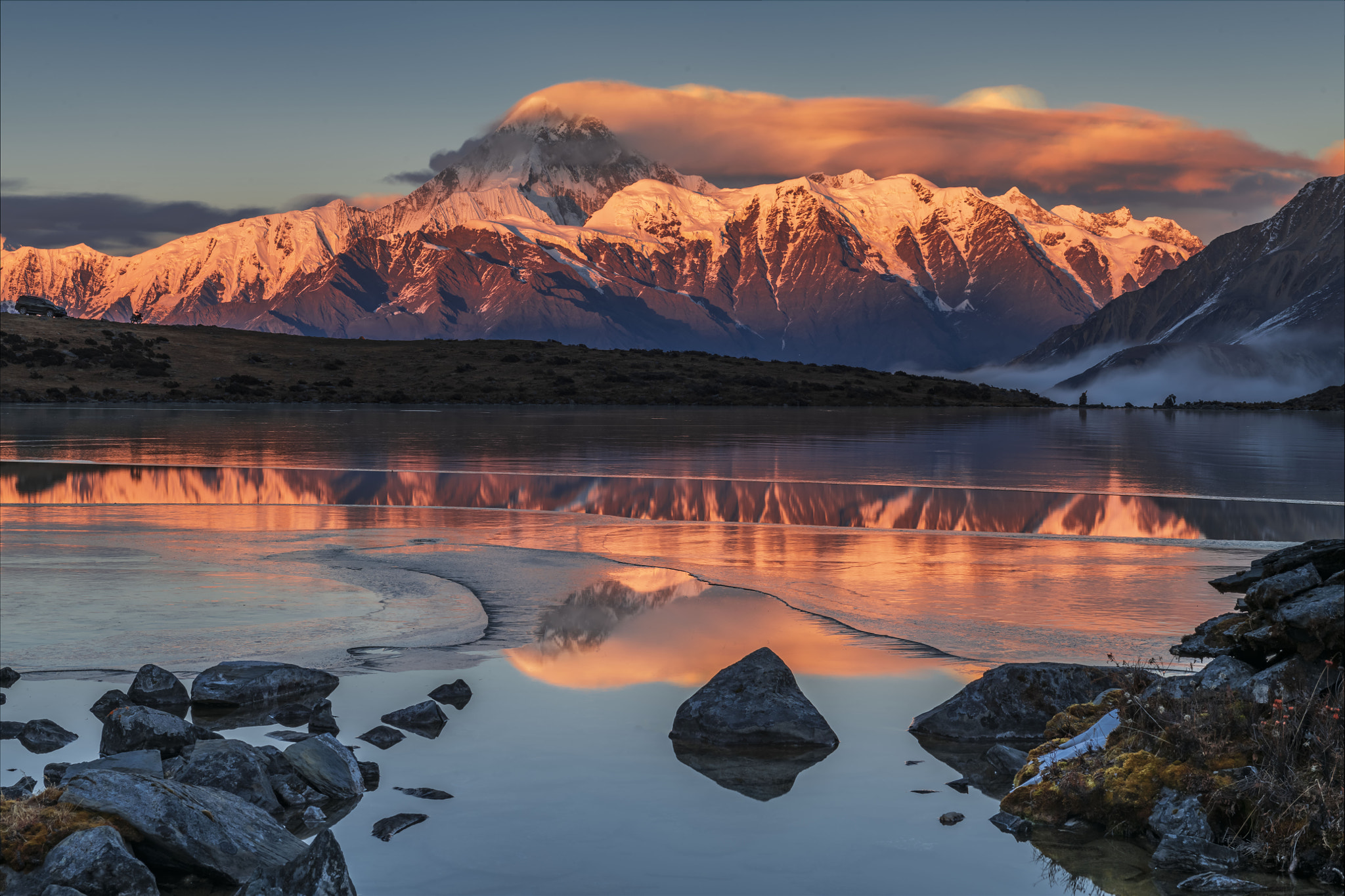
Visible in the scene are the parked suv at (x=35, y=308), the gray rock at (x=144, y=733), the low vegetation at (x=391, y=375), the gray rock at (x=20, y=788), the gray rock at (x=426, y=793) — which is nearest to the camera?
the gray rock at (x=20, y=788)

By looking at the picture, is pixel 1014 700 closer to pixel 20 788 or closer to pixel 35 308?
pixel 20 788

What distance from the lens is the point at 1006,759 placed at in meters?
10.5

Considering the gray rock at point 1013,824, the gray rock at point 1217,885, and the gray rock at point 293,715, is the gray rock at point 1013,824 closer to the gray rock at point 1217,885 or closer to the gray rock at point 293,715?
the gray rock at point 1217,885

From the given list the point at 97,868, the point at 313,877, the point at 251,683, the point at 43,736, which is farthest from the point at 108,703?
the point at 313,877

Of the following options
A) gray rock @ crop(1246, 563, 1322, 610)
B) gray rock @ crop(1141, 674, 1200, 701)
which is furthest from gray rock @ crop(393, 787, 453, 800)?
gray rock @ crop(1246, 563, 1322, 610)

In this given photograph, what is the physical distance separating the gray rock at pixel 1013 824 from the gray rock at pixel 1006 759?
3.40 ft

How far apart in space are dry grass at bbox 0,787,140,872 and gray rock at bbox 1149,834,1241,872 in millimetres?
6902

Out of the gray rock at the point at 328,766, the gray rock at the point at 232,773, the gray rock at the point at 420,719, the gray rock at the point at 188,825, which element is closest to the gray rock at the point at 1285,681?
the gray rock at the point at 420,719

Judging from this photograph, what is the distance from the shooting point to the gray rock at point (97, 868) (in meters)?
7.50

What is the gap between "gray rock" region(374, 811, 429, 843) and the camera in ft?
29.0

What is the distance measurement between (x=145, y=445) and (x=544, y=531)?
30.7m

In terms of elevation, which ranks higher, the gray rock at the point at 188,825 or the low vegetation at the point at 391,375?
the low vegetation at the point at 391,375

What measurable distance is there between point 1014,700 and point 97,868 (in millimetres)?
7705

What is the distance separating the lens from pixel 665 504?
28.7 metres
